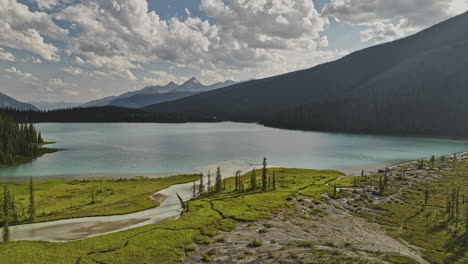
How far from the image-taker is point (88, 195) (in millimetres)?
56656

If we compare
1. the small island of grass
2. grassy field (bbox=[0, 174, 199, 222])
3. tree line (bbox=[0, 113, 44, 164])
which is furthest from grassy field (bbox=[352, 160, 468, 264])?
tree line (bbox=[0, 113, 44, 164])

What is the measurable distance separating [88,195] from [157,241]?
116ft

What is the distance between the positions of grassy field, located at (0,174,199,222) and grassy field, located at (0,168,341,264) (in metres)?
13.1

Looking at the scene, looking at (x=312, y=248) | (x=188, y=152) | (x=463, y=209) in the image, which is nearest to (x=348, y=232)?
(x=312, y=248)

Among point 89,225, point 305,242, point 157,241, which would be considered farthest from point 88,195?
point 305,242

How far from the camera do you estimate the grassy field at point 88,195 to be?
4443 centimetres

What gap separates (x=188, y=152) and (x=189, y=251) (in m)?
95.9

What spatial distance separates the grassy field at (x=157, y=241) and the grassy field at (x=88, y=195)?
515 inches

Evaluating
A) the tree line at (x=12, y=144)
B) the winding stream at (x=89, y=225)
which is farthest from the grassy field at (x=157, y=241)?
the tree line at (x=12, y=144)

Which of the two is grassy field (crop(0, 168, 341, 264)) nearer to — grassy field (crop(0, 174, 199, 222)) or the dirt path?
the dirt path

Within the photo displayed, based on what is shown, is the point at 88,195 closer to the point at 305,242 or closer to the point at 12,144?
the point at 305,242

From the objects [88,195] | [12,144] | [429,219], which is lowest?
[88,195]

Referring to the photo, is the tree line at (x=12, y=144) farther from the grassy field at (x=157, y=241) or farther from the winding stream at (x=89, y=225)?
the grassy field at (x=157, y=241)

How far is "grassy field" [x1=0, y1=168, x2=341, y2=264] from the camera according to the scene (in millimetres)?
26275
